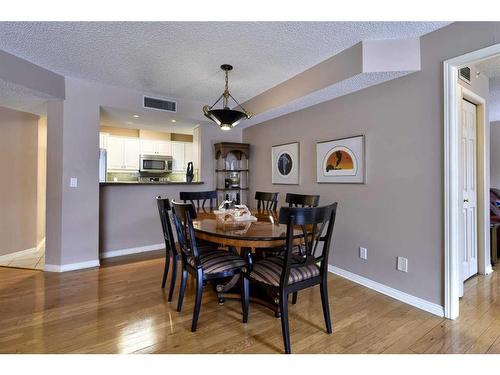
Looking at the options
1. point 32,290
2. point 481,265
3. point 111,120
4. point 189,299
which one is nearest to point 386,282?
point 481,265

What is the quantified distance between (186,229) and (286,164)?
86.2 inches

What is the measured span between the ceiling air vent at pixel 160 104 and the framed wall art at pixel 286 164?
5.47ft

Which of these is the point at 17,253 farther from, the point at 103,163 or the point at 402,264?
the point at 402,264

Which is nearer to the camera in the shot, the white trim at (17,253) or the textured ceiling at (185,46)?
the textured ceiling at (185,46)

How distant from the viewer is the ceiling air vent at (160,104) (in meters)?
3.61

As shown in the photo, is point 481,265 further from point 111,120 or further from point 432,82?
point 111,120

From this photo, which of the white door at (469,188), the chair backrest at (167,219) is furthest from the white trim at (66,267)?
the white door at (469,188)

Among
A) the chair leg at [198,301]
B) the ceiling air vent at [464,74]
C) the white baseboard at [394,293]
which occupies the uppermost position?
the ceiling air vent at [464,74]

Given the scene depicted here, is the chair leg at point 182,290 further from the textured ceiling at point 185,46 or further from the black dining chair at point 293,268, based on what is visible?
the textured ceiling at point 185,46

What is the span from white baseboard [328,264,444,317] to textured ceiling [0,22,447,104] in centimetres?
227

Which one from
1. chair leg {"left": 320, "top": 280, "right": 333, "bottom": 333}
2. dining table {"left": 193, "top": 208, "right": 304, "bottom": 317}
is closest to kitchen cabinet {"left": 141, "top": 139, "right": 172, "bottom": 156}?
dining table {"left": 193, "top": 208, "right": 304, "bottom": 317}

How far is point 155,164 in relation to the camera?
219 inches

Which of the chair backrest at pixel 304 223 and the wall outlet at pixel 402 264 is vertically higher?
the chair backrest at pixel 304 223
